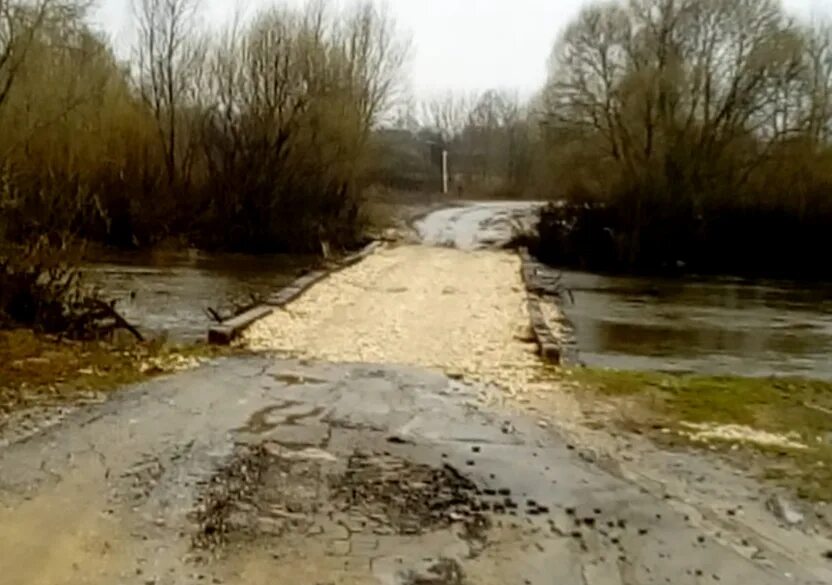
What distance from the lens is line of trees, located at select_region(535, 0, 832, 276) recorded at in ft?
91.7

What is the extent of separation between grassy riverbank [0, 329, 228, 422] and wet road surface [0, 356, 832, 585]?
505 mm

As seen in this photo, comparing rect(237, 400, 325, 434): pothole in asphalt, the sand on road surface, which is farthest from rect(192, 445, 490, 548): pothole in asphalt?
the sand on road surface

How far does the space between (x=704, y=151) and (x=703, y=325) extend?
13443mm

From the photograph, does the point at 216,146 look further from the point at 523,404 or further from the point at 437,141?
the point at 437,141

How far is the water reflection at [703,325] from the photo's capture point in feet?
42.3

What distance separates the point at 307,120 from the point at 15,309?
16.5m

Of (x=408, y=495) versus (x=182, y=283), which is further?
(x=182, y=283)

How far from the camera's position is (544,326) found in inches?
485

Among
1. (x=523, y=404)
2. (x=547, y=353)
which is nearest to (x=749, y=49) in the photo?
(x=547, y=353)

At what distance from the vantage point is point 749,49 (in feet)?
96.8

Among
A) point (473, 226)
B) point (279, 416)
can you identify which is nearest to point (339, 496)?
point (279, 416)

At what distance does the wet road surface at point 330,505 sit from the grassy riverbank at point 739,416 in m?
0.97

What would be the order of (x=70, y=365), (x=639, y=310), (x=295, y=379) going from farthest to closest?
(x=639, y=310), (x=70, y=365), (x=295, y=379)

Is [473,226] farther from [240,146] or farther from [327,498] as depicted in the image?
[327,498]
